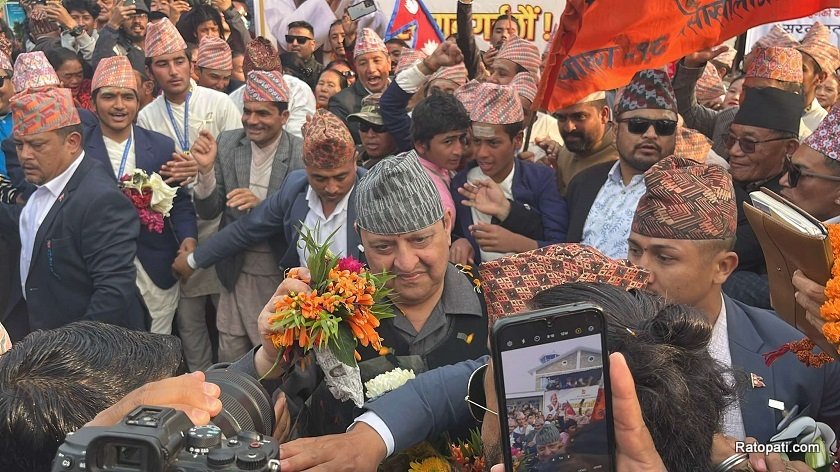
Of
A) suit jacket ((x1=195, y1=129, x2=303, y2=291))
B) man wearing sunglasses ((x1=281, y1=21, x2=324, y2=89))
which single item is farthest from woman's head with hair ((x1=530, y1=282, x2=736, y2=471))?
man wearing sunglasses ((x1=281, y1=21, x2=324, y2=89))

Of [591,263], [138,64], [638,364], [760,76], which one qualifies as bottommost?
[138,64]

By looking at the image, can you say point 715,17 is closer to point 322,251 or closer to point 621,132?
point 621,132

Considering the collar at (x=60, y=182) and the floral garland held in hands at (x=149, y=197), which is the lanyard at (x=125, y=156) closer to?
the floral garland held in hands at (x=149, y=197)

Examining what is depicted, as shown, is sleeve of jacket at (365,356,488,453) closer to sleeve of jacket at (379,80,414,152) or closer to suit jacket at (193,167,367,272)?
suit jacket at (193,167,367,272)

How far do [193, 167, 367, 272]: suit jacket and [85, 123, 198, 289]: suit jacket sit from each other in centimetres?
35

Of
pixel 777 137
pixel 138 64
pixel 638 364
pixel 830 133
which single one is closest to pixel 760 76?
pixel 777 137

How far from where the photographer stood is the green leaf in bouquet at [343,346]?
2.50 meters

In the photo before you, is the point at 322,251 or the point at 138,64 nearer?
the point at 322,251

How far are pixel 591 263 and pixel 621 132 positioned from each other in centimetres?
212

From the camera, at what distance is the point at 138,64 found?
30.2ft

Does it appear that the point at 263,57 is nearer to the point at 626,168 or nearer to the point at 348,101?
the point at 348,101

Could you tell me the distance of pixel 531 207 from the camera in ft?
15.8

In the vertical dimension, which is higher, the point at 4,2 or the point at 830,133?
the point at 830,133

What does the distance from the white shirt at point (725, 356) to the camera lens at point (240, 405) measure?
4.00ft
